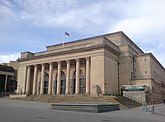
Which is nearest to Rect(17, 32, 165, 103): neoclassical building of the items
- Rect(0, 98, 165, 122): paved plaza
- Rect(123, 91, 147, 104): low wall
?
Rect(123, 91, 147, 104): low wall

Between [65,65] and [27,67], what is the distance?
12974 mm

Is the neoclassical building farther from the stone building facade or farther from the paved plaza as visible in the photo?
the paved plaza

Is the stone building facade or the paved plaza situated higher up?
the stone building facade

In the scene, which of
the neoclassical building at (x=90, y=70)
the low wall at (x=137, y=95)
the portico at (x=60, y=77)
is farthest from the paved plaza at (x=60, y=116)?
the portico at (x=60, y=77)

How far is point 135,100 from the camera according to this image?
45.3 meters

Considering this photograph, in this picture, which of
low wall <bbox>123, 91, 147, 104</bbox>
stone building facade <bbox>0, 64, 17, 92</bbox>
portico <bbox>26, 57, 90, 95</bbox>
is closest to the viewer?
low wall <bbox>123, 91, 147, 104</bbox>

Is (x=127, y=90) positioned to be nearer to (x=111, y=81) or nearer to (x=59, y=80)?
(x=111, y=81)

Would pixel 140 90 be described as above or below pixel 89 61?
below

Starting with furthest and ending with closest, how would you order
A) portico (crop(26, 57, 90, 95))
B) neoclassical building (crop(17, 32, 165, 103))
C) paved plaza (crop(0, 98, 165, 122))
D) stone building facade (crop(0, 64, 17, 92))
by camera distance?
stone building facade (crop(0, 64, 17, 92)) < portico (crop(26, 57, 90, 95)) < neoclassical building (crop(17, 32, 165, 103)) < paved plaza (crop(0, 98, 165, 122))

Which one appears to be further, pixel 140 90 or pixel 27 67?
pixel 27 67

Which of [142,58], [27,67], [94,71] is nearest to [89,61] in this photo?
[94,71]

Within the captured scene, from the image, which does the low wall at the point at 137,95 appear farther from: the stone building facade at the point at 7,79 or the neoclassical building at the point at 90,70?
the stone building facade at the point at 7,79

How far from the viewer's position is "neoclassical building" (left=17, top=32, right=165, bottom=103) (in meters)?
48.2

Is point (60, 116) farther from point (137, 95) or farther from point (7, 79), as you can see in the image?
point (7, 79)
